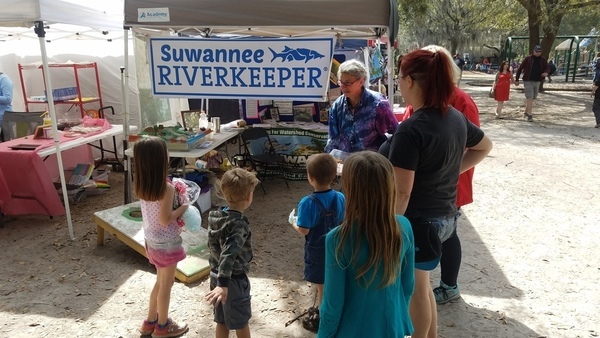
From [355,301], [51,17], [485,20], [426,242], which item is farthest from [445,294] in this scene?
[485,20]

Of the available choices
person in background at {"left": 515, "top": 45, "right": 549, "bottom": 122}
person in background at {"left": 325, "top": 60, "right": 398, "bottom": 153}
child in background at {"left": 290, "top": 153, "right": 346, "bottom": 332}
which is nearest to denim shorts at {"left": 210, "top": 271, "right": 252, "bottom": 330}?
child in background at {"left": 290, "top": 153, "right": 346, "bottom": 332}

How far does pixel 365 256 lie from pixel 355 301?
0.18 m

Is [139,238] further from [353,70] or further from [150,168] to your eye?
[353,70]

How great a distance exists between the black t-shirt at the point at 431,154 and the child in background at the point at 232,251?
72 centimetres

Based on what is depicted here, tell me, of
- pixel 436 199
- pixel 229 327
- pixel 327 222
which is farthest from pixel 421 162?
pixel 229 327

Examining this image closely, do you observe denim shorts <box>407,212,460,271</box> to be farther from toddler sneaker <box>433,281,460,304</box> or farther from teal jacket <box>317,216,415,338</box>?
toddler sneaker <box>433,281,460,304</box>

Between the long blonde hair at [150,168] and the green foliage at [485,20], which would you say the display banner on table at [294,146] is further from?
the green foliage at [485,20]

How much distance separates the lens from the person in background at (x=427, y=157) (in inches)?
79.0

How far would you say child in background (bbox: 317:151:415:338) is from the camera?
5.24 ft

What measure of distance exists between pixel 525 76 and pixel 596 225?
742cm

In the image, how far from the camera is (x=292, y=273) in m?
3.91

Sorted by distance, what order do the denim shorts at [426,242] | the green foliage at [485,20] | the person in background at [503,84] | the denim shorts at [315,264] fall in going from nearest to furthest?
the denim shorts at [426,242], the denim shorts at [315,264], the person in background at [503,84], the green foliage at [485,20]

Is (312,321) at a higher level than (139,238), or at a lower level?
lower

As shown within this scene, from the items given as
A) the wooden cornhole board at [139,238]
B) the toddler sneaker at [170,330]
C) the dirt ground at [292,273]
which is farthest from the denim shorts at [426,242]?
the wooden cornhole board at [139,238]
